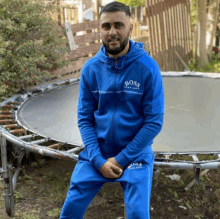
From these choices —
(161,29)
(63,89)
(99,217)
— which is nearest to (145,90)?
(99,217)

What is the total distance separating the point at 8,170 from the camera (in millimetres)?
2205

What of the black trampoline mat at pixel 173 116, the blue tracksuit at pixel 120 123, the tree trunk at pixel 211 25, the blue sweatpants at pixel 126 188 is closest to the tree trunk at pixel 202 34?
the tree trunk at pixel 211 25

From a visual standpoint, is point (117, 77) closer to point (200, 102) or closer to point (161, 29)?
point (200, 102)

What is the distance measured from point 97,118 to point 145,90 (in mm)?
277

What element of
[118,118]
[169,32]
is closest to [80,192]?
[118,118]

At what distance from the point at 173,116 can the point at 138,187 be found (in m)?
1.59

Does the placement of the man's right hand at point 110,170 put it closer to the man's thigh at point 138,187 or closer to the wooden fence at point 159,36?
the man's thigh at point 138,187

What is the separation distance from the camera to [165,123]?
278 cm

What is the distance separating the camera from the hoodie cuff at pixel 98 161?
1.54 meters

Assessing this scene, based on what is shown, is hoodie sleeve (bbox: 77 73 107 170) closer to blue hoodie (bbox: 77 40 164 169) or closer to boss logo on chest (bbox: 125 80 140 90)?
blue hoodie (bbox: 77 40 164 169)

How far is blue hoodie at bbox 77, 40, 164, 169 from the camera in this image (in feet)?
5.07

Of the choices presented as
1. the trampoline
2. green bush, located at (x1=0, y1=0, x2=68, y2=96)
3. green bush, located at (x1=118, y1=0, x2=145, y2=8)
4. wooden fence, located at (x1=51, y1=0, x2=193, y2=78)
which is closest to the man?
the trampoline

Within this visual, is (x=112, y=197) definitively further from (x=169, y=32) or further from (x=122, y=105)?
(x=169, y=32)

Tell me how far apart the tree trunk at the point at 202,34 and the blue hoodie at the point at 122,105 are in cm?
549
